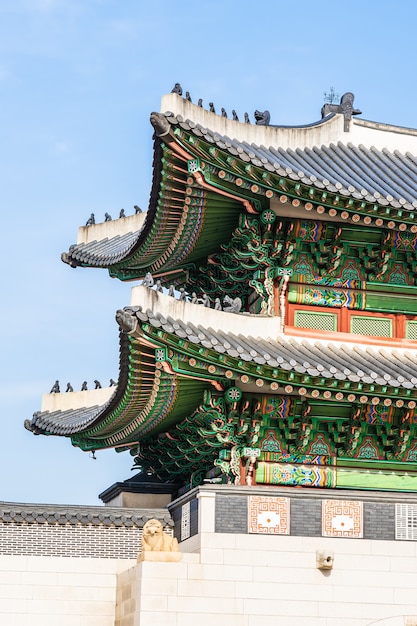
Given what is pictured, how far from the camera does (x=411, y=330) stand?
2706cm

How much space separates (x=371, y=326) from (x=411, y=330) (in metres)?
0.84

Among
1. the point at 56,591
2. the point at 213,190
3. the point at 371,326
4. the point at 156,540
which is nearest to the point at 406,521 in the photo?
the point at 156,540

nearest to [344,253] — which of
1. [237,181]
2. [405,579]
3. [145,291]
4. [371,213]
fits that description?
[371,213]

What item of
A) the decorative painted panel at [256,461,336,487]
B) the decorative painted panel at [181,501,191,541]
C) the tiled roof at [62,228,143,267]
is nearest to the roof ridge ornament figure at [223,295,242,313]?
the decorative painted panel at [256,461,336,487]

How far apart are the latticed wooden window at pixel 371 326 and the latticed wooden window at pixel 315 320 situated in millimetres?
393

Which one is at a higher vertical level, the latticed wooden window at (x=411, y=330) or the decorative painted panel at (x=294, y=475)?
the latticed wooden window at (x=411, y=330)

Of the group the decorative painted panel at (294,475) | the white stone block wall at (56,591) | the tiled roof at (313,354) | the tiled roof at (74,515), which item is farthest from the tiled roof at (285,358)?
the white stone block wall at (56,591)

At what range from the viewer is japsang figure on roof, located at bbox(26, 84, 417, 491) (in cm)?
2428

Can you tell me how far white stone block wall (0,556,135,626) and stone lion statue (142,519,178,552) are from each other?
2.03 metres

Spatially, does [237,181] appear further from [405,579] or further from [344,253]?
[405,579]

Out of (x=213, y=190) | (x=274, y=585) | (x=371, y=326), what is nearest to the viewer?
(x=274, y=585)

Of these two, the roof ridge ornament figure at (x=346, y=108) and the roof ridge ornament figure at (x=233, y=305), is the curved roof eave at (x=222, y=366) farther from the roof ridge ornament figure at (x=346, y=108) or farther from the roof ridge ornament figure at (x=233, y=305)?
the roof ridge ornament figure at (x=346, y=108)

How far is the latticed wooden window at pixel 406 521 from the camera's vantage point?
2370 cm

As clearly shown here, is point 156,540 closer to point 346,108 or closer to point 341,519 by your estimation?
point 341,519
